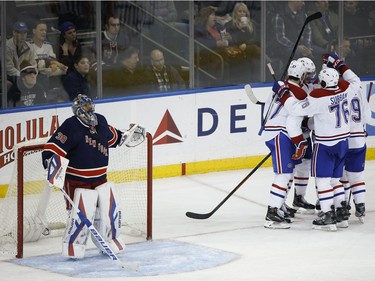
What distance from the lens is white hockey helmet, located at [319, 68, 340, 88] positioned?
8.98m

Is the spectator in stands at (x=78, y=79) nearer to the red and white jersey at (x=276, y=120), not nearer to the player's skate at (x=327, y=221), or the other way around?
the red and white jersey at (x=276, y=120)

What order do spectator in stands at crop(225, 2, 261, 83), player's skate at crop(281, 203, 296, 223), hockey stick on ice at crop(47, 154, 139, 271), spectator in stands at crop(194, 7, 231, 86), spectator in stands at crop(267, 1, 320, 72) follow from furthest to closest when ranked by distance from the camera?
spectator in stands at crop(267, 1, 320, 72)
spectator in stands at crop(225, 2, 261, 83)
spectator in stands at crop(194, 7, 231, 86)
player's skate at crop(281, 203, 296, 223)
hockey stick on ice at crop(47, 154, 139, 271)

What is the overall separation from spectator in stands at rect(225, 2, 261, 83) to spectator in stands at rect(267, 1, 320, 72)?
168 millimetres

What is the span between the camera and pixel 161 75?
11578 millimetres

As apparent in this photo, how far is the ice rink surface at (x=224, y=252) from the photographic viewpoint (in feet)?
25.9

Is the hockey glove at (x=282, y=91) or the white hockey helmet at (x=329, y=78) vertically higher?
the white hockey helmet at (x=329, y=78)

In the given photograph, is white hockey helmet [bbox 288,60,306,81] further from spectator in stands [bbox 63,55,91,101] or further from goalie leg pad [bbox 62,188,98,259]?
spectator in stands [bbox 63,55,91,101]

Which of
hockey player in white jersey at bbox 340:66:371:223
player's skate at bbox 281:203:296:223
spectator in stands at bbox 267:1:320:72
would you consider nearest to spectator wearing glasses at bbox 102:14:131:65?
spectator in stands at bbox 267:1:320:72

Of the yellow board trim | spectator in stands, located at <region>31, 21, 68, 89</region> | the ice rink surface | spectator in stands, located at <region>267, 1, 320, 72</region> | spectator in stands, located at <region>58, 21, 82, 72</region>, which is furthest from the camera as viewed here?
spectator in stands, located at <region>267, 1, 320, 72</region>

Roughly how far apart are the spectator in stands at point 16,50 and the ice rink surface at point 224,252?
162cm

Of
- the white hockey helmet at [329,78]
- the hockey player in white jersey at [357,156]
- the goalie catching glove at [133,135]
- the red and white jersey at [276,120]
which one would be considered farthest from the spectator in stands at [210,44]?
the goalie catching glove at [133,135]

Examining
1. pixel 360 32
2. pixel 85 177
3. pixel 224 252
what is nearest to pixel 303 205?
pixel 224 252

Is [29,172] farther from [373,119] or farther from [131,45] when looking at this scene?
[373,119]

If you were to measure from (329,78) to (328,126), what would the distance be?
350 mm
